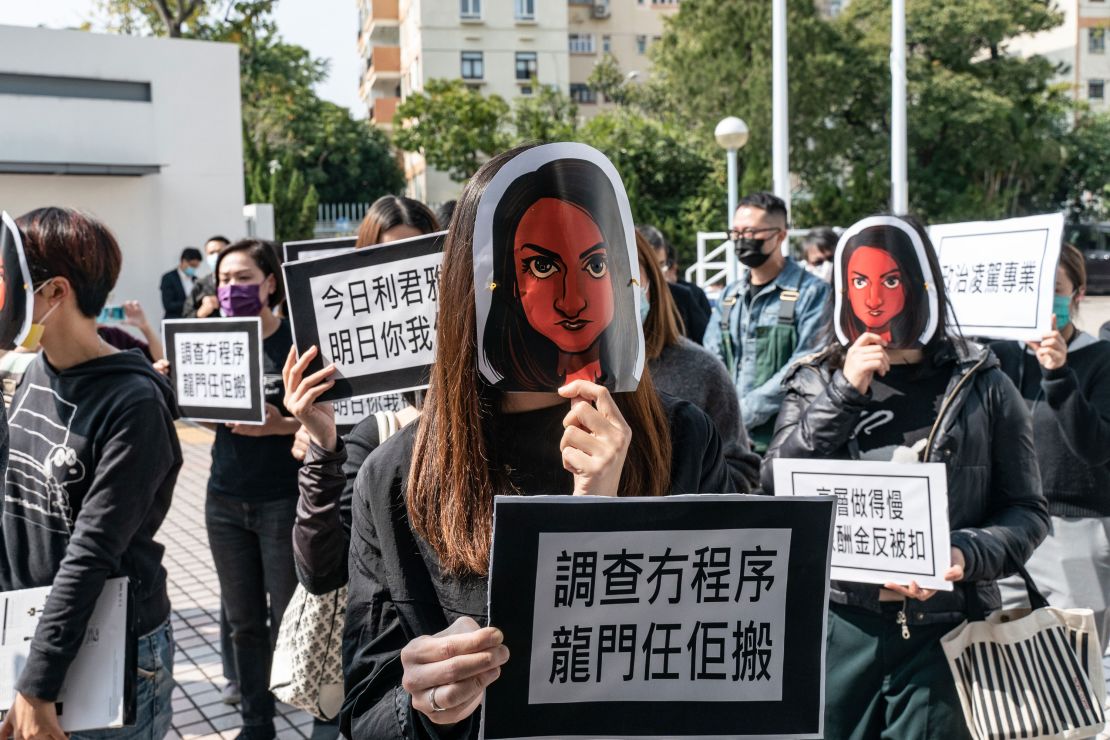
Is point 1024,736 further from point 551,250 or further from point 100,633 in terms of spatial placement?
point 100,633

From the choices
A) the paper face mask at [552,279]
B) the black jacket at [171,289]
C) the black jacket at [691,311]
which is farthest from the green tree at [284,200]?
the paper face mask at [552,279]

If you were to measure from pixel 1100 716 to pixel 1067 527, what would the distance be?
4.84 feet

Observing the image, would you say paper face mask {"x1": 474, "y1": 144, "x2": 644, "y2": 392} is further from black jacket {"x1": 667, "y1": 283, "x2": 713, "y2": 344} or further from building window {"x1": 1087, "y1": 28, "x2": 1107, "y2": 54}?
building window {"x1": 1087, "y1": 28, "x2": 1107, "y2": 54}

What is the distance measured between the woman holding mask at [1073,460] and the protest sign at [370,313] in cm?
230

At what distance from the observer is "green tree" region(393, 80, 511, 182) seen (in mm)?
32375

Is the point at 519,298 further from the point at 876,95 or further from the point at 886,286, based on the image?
the point at 876,95

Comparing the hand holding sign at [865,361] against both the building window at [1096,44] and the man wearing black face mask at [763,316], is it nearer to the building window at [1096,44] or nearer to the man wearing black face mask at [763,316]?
the man wearing black face mask at [763,316]

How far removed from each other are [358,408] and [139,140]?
13.1 metres

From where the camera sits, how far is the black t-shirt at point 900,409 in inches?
115

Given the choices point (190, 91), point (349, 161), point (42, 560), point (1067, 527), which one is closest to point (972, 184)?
point (349, 161)

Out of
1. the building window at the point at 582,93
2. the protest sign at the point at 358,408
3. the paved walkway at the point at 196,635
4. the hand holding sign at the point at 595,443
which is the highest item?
the building window at the point at 582,93

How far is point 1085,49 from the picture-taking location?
Result: 5119cm

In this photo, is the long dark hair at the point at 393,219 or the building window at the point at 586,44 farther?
the building window at the point at 586,44

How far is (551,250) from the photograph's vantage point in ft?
5.00
